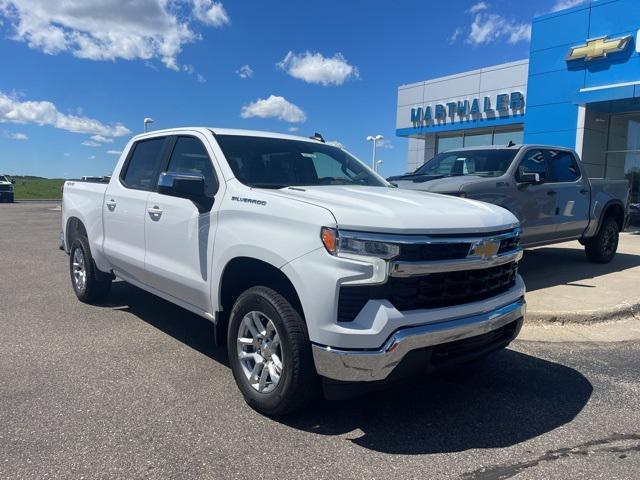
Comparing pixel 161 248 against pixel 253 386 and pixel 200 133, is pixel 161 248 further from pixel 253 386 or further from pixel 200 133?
pixel 253 386

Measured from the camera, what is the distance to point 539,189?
7754 millimetres

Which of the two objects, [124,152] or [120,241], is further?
[124,152]

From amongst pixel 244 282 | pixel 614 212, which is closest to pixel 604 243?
pixel 614 212

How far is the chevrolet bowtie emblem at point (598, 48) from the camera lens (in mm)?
15406

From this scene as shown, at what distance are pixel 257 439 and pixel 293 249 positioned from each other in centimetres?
119

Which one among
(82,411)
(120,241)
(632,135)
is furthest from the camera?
(632,135)

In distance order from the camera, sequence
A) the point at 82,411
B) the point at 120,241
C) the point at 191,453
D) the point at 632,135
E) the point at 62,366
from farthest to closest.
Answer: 1. the point at 632,135
2. the point at 120,241
3. the point at 62,366
4. the point at 82,411
5. the point at 191,453

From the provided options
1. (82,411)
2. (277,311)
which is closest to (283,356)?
(277,311)

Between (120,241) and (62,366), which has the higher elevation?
(120,241)

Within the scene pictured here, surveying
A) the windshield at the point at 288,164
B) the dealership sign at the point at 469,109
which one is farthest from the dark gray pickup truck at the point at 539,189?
the dealership sign at the point at 469,109

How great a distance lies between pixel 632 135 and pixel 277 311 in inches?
745

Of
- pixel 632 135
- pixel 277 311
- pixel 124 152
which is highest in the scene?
pixel 632 135

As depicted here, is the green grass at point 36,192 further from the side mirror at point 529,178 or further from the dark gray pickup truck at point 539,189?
the side mirror at point 529,178

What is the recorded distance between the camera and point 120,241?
541cm
